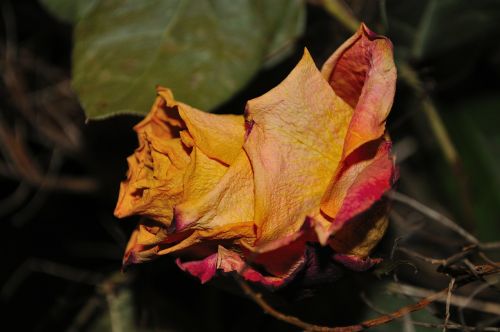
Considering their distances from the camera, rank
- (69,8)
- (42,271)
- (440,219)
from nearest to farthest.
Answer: (440,219)
(69,8)
(42,271)

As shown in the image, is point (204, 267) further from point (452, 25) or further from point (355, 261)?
point (452, 25)

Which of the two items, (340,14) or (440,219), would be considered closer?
(440,219)

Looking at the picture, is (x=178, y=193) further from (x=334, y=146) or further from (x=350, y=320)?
(x=350, y=320)

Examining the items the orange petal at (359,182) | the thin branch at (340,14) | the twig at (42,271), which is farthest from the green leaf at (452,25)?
the twig at (42,271)

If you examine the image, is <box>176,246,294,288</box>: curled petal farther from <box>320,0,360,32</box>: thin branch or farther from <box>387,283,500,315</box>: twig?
<box>320,0,360,32</box>: thin branch

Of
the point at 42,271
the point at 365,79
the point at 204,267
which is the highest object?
the point at 365,79

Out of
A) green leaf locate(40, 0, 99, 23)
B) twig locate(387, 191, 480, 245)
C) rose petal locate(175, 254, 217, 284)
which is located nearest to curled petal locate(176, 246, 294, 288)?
rose petal locate(175, 254, 217, 284)

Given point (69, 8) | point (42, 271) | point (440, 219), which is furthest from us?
point (42, 271)

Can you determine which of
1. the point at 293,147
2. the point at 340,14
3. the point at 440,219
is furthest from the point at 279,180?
the point at 340,14
